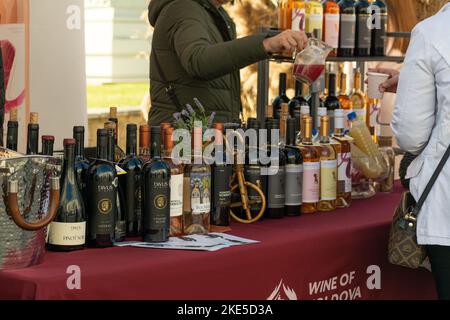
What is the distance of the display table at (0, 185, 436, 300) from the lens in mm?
2258

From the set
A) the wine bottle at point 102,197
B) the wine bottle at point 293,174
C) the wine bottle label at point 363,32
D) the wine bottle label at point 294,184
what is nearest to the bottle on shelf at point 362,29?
the wine bottle label at point 363,32

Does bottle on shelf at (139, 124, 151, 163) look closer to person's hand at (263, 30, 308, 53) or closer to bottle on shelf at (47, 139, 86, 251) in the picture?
bottle on shelf at (47, 139, 86, 251)

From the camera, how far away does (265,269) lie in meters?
2.63

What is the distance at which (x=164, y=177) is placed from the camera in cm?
254

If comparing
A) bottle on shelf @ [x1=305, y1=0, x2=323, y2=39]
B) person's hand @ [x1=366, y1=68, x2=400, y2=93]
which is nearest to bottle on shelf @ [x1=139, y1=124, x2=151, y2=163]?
person's hand @ [x1=366, y1=68, x2=400, y2=93]

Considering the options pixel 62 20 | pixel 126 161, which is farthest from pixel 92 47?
pixel 126 161

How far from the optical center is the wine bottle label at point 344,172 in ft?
10.6

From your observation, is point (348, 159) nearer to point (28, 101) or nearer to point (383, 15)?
point (383, 15)

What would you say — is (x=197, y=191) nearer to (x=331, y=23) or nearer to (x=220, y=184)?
(x=220, y=184)

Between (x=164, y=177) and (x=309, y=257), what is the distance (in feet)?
1.77

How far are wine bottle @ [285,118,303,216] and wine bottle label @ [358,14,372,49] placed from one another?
884mm

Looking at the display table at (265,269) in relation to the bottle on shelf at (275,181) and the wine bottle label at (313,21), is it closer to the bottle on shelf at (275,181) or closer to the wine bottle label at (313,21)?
the bottle on shelf at (275,181)

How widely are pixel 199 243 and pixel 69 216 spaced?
15.1 inches

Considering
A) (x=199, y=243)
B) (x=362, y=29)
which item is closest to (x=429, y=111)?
(x=199, y=243)
